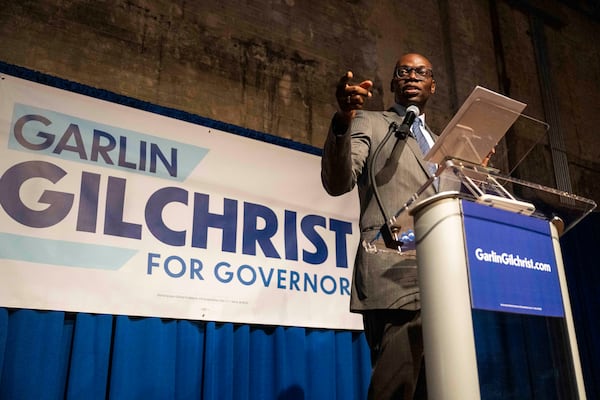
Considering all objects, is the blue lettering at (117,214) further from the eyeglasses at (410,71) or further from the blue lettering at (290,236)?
the eyeglasses at (410,71)

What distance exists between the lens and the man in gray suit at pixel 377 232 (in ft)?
4.16

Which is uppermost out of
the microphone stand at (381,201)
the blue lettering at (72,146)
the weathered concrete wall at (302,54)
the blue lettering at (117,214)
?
the weathered concrete wall at (302,54)

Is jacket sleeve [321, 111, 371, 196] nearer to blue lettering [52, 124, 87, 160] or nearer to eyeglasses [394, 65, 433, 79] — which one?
eyeglasses [394, 65, 433, 79]

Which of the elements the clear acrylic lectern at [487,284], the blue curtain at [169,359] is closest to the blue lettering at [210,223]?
the blue curtain at [169,359]

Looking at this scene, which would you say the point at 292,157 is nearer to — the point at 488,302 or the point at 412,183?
the point at 412,183

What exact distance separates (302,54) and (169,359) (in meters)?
2.27

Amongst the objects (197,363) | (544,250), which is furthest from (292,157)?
(544,250)

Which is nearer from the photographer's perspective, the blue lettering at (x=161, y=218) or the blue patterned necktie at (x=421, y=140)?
the blue patterned necktie at (x=421, y=140)

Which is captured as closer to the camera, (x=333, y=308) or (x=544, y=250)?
(x=544, y=250)

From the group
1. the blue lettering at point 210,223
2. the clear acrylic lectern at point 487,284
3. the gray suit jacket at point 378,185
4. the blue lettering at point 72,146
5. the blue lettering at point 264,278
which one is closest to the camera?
the clear acrylic lectern at point 487,284

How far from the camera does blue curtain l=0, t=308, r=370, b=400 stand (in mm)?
2256

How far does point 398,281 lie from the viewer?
133cm

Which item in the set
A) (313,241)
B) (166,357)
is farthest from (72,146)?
(313,241)

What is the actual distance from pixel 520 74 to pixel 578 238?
153cm
